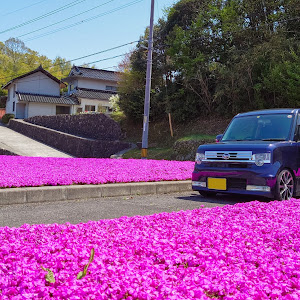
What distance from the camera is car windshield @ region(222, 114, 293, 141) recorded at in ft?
23.1

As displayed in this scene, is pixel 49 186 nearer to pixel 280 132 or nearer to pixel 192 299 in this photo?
pixel 280 132

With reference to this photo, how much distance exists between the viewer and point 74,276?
7.65 feet

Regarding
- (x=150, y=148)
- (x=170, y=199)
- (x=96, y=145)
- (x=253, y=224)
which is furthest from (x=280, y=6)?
(x=253, y=224)

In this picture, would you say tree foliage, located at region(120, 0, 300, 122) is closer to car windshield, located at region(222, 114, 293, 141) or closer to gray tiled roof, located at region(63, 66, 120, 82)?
car windshield, located at region(222, 114, 293, 141)

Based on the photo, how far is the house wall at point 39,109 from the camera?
1646 inches

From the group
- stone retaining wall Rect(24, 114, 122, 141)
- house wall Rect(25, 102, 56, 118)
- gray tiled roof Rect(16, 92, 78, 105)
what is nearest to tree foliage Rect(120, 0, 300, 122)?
stone retaining wall Rect(24, 114, 122, 141)

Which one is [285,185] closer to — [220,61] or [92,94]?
[220,61]

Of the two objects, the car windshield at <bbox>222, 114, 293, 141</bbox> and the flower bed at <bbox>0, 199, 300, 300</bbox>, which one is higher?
the car windshield at <bbox>222, 114, 293, 141</bbox>

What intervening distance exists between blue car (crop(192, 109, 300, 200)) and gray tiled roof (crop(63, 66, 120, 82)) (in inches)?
1534

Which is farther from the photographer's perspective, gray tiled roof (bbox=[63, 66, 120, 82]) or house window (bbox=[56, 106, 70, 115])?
gray tiled roof (bbox=[63, 66, 120, 82])

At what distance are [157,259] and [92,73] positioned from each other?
1772 inches

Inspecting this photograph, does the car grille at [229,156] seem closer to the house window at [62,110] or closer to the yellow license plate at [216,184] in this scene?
the yellow license plate at [216,184]

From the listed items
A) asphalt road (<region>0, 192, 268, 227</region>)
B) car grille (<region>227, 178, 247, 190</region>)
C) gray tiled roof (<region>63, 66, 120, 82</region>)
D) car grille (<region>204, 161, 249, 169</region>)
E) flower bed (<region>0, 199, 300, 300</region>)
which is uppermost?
gray tiled roof (<region>63, 66, 120, 82</region>)

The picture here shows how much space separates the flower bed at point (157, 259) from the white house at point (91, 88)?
1529 inches
